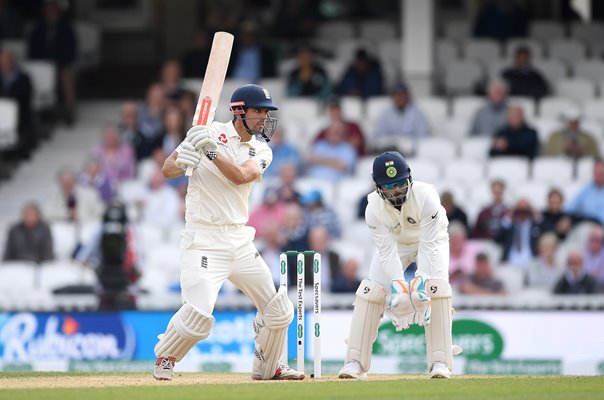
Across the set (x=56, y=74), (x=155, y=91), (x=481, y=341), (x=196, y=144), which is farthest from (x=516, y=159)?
(x=196, y=144)

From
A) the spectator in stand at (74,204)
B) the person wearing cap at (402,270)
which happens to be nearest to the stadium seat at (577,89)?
the spectator in stand at (74,204)

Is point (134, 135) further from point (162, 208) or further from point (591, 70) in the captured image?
point (591, 70)

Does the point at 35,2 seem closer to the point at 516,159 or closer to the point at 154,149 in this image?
the point at 154,149

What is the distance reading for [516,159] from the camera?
16.5 m

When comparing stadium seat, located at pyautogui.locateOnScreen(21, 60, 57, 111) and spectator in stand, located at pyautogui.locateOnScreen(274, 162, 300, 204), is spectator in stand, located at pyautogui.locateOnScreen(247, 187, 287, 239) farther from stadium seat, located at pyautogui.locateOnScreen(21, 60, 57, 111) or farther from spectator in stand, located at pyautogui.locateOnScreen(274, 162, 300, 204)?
stadium seat, located at pyautogui.locateOnScreen(21, 60, 57, 111)

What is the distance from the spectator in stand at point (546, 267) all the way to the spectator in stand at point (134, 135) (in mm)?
4967

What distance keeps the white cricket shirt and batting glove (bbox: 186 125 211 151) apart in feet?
0.84

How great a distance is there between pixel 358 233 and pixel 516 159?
207 cm

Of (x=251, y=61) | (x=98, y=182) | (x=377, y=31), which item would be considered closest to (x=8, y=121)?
(x=98, y=182)

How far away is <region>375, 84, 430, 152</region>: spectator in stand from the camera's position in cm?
1698

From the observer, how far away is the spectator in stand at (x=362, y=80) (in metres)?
18.0

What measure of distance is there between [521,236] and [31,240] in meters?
5.10

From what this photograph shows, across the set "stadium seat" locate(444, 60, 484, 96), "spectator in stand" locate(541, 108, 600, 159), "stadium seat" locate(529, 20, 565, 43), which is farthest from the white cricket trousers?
"stadium seat" locate(529, 20, 565, 43)

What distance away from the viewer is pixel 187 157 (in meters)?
9.16
